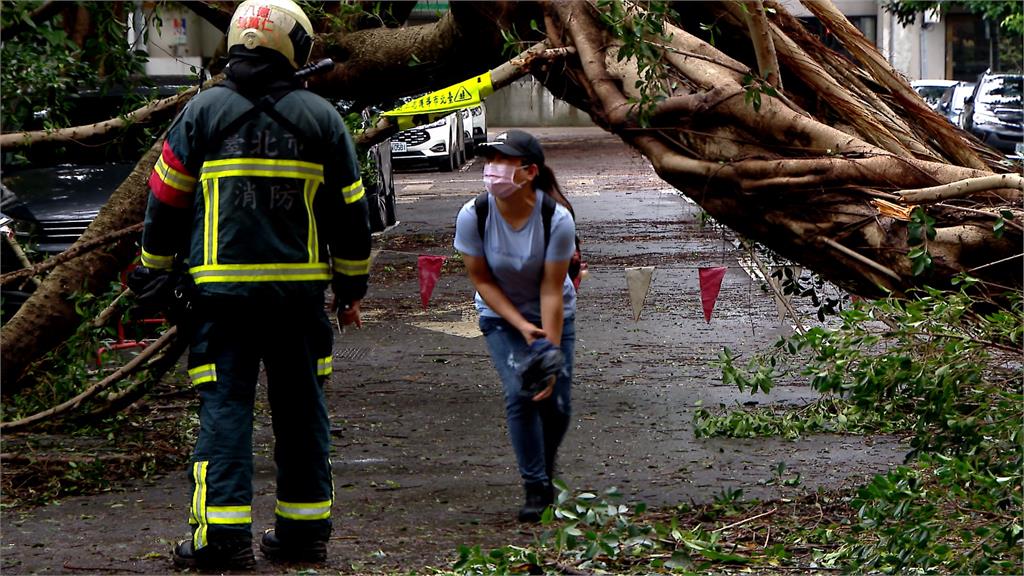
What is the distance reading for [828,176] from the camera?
248 inches

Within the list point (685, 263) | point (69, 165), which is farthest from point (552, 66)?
point (685, 263)

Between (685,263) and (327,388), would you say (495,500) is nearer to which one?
(327,388)

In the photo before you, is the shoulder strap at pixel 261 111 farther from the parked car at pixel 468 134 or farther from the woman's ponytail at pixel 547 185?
the parked car at pixel 468 134

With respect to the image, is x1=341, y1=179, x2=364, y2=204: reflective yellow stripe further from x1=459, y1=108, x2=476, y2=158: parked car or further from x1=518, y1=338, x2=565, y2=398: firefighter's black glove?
x1=459, y1=108, x2=476, y2=158: parked car

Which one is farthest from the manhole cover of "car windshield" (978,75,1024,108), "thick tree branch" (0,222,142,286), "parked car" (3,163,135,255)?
"car windshield" (978,75,1024,108)

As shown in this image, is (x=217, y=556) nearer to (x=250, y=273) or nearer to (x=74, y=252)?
(x=250, y=273)

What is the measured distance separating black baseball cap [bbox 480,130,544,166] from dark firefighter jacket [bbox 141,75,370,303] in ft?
2.64

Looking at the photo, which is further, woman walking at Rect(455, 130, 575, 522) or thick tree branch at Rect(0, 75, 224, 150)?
thick tree branch at Rect(0, 75, 224, 150)

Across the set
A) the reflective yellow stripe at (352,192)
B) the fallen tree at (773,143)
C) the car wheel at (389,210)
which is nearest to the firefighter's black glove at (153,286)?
the reflective yellow stripe at (352,192)

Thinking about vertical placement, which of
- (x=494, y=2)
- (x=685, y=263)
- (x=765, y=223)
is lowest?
(x=685, y=263)

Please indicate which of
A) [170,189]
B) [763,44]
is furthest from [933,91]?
[170,189]

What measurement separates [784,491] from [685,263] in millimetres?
9983

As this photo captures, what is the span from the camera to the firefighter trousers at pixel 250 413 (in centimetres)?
511

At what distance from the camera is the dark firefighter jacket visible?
509 centimetres
